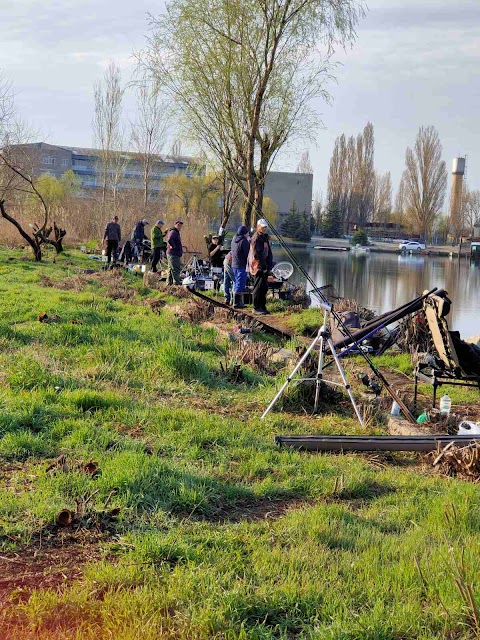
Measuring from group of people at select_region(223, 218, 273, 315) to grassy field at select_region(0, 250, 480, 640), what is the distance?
22.2 feet

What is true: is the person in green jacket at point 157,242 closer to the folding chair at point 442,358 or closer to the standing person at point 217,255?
the standing person at point 217,255

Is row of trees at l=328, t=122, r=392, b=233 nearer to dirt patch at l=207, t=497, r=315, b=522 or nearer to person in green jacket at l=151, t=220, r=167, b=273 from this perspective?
person in green jacket at l=151, t=220, r=167, b=273

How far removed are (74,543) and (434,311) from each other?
5.26 m

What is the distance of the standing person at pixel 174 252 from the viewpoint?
1742 centimetres

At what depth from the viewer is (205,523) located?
3895 mm

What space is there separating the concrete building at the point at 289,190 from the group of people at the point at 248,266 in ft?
268

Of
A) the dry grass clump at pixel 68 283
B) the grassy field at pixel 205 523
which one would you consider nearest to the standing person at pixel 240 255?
the dry grass clump at pixel 68 283

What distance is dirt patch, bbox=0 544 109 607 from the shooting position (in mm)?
3062

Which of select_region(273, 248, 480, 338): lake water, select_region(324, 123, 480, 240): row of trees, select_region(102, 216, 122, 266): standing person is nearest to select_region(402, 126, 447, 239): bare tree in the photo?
select_region(324, 123, 480, 240): row of trees

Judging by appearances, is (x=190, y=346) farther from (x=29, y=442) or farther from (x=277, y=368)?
(x=29, y=442)

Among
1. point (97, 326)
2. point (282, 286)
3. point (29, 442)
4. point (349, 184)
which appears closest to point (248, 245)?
point (282, 286)

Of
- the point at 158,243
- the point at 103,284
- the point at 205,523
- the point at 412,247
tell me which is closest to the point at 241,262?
the point at 103,284

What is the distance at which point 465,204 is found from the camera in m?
91.3

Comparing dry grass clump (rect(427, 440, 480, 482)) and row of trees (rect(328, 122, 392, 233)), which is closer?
dry grass clump (rect(427, 440, 480, 482))
